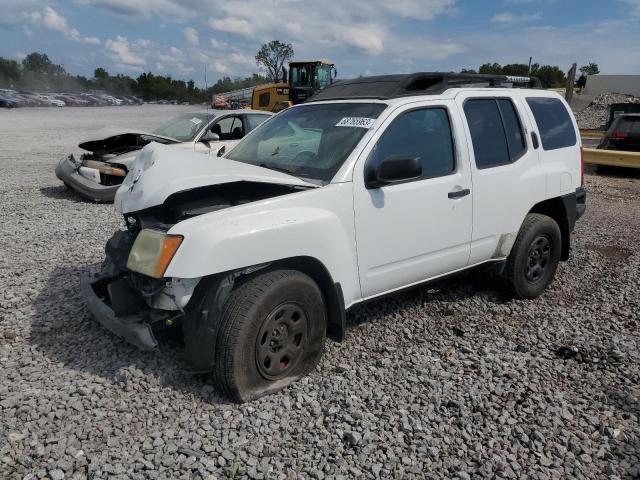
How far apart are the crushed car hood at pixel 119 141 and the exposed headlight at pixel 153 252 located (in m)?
6.41

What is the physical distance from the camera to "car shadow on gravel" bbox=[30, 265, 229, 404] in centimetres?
344

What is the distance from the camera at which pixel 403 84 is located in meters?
4.24

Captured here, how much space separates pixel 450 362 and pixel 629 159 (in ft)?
37.6

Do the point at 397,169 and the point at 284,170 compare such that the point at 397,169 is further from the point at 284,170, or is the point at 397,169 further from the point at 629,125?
the point at 629,125

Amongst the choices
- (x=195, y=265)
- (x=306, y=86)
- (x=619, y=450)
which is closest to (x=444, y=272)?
(x=619, y=450)

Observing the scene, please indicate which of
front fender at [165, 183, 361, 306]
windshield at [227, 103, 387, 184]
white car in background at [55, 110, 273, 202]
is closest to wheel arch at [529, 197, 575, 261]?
windshield at [227, 103, 387, 184]

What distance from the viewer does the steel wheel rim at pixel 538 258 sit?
198 inches

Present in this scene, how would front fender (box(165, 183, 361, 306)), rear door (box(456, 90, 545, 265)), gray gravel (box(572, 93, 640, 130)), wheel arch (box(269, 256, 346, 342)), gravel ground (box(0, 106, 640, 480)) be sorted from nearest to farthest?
gravel ground (box(0, 106, 640, 480)) < front fender (box(165, 183, 361, 306)) < wheel arch (box(269, 256, 346, 342)) < rear door (box(456, 90, 545, 265)) < gray gravel (box(572, 93, 640, 130))

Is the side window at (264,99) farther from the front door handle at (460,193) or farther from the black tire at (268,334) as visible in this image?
the black tire at (268,334)

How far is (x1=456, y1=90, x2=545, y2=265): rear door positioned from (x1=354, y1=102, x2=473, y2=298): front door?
0.49ft

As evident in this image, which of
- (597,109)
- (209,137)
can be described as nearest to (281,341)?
(209,137)

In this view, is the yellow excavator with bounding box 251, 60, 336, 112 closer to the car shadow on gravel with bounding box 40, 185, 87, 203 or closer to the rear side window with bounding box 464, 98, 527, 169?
the car shadow on gravel with bounding box 40, 185, 87, 203

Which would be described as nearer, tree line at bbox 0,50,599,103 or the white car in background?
the white car in background

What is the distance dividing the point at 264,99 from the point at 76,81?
71.5 m
